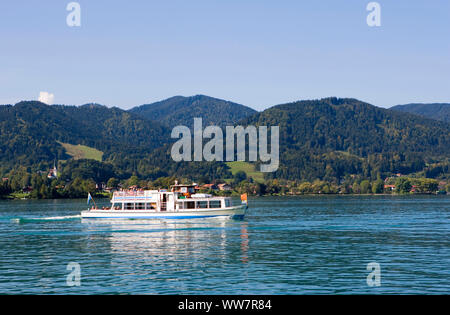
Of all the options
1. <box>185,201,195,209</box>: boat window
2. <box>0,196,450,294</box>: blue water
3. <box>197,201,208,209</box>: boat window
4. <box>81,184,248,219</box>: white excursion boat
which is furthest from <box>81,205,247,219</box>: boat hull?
<box>0,196,450,294</box>: blue water

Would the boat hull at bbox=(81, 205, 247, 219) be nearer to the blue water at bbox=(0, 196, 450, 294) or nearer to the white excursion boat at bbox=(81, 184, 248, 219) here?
the white excursion boat at bbox=(81, 184, 248, 219)

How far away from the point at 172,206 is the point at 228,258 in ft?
174

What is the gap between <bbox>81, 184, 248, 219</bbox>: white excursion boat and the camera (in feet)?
357

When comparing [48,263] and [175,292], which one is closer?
[175,292]

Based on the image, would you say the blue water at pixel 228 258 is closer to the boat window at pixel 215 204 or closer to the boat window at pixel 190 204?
the boat window at pixel 190 204

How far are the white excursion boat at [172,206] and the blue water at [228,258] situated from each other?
971 cm

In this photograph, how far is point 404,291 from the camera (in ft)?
137

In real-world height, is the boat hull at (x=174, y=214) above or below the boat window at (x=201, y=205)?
below

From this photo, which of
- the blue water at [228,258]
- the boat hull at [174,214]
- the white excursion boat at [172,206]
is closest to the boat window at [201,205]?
the white excursion boat at [172,206]

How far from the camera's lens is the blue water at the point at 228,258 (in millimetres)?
44125
